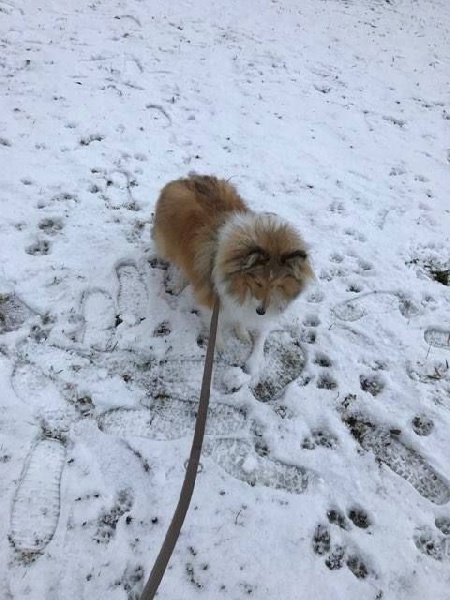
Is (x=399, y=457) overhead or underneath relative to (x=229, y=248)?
underneath

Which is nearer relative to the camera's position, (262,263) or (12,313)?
(262,263)

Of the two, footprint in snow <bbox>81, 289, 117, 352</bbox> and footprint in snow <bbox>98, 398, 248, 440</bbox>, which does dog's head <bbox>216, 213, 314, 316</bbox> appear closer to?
footprint in snow <bbox>98, 398, 248, 440</bbox>

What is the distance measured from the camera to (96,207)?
16.5 ft

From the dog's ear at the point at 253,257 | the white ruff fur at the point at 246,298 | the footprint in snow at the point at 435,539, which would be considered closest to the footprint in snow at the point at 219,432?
the white ruff fur at the point at 246,298

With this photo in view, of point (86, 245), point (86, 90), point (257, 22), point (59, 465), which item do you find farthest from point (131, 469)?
point (257, 22)

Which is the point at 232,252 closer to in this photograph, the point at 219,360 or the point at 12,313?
the point at 219,360

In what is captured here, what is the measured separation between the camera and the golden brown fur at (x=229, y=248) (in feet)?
10.5

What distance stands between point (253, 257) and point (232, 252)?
8.8 inches

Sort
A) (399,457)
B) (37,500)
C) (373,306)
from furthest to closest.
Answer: (373,306) → (399,457) → (37,500)

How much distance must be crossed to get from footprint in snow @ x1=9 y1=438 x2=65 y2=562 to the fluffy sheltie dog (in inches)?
64.9

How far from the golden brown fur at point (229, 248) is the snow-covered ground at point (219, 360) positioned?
0.64 meters

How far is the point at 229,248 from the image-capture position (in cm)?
330

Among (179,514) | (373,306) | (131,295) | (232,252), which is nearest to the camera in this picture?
(179,514)

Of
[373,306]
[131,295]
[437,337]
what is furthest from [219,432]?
[437,337]
